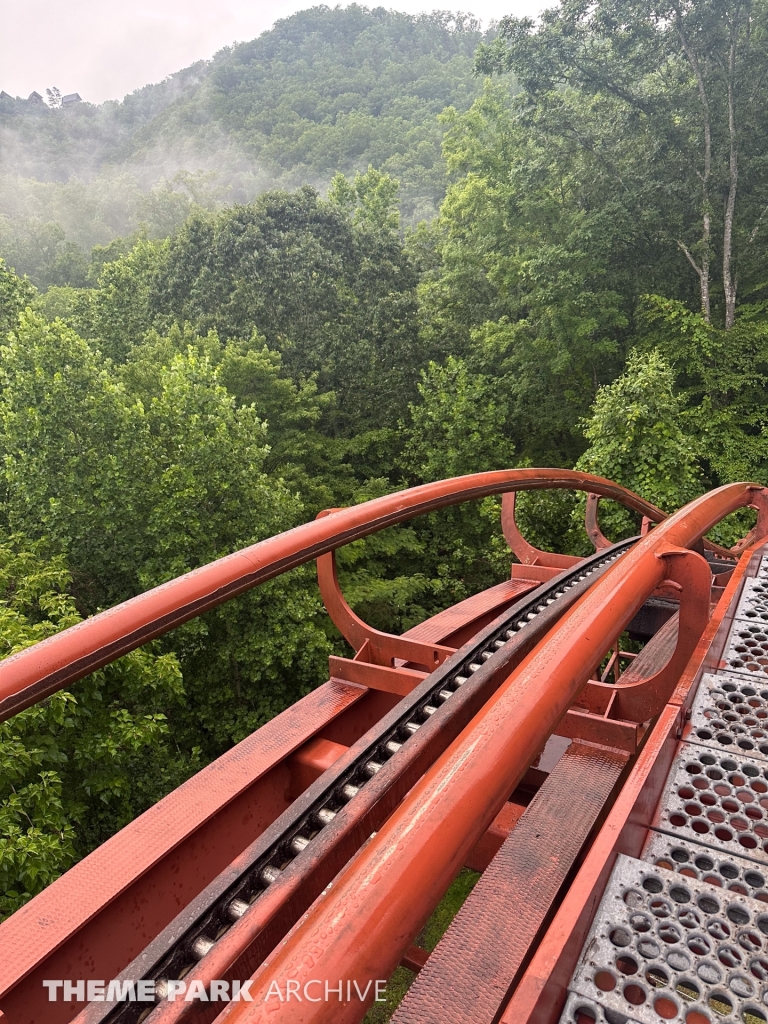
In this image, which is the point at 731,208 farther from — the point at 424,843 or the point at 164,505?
the point at 424,843

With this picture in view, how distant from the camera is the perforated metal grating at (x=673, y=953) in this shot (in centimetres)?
109

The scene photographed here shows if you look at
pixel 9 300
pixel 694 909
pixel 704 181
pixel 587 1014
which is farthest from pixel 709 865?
pixel 9 300

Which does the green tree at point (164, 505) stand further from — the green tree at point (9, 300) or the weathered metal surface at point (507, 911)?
the weathered metal surface at point (507, 911)

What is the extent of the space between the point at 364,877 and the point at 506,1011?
533 millimetres

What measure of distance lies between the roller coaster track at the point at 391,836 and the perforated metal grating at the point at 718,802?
21mm

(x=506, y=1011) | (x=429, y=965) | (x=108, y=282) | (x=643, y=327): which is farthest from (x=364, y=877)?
(x=108, y=282)

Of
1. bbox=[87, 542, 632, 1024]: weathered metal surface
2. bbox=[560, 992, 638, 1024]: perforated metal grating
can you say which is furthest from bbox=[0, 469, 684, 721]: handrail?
bbox=[560, 992, 638, 1024]: perforated metal grating

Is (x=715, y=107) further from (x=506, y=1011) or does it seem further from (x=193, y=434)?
(x=506, y=1011)

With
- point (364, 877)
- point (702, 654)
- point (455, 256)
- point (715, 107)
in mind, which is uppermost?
point (715, 107)

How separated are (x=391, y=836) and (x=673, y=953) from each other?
2.82 feet

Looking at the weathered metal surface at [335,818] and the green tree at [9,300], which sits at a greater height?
the green tree at [9,300]

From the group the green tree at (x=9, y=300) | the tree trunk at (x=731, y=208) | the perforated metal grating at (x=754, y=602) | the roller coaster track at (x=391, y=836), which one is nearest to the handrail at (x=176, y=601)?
the roller coaster track at (x=391, y=836)

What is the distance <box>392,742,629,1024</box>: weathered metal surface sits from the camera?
3.58 feet

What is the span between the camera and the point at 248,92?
64.3 meters
